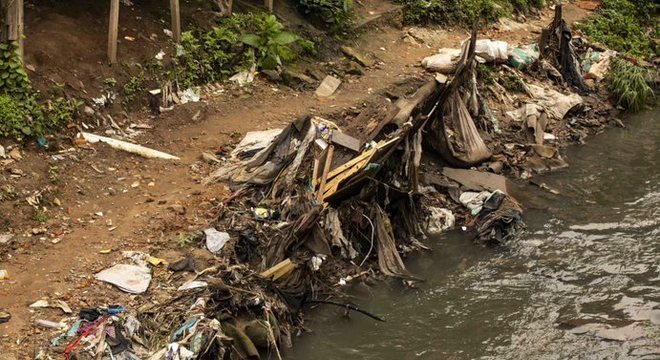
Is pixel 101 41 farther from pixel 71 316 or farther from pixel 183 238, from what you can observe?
pixel 71 316

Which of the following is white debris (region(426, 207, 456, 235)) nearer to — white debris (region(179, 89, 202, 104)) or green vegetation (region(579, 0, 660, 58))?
white debris (region(179, 89, 202, 104))

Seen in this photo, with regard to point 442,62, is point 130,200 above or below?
below

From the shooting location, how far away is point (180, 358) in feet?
16.4

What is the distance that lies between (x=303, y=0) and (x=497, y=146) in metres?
3.64

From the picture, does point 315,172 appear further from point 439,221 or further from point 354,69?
point 354,69

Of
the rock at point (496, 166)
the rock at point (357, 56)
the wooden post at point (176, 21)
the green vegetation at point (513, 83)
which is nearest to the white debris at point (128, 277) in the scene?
the wooden post at point (176, 21)

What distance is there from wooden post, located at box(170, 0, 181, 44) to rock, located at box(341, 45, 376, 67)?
2.71 meters

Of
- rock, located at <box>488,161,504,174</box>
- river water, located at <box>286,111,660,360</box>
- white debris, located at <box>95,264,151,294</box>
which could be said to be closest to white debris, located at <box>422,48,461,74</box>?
rock, located at <box>488,161,504,174</box>

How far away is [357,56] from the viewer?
35.1 ft

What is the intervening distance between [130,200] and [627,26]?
10.7m

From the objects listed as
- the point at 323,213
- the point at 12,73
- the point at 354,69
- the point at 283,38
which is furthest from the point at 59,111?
the point at 354,69

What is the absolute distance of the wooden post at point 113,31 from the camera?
26.2 ft

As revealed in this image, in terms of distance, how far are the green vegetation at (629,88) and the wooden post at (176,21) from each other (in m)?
6.89

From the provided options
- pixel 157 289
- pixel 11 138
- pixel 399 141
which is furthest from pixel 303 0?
pixel 157 289
